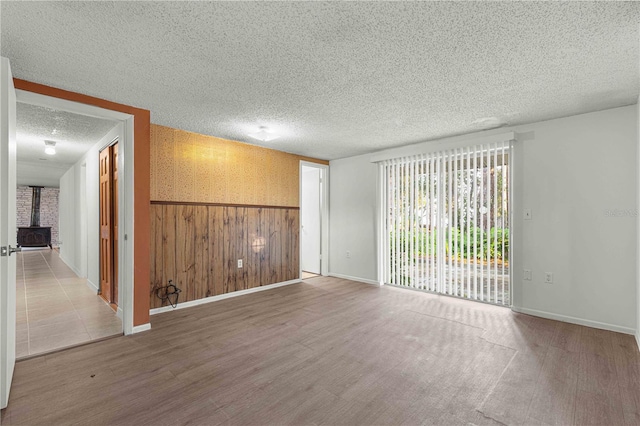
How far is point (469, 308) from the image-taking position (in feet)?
12.3

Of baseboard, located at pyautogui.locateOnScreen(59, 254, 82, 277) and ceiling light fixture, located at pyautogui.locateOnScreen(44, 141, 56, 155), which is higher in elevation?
ceiling light fixture, located at pyautogui.locateOnScreen(44, 141, 56, 155)

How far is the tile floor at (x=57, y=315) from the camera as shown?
2781 mm

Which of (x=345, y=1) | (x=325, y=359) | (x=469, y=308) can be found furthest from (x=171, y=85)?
(x=469, y=308)

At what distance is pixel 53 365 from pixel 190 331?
1045mm

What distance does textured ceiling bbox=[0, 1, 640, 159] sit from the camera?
5.39ft

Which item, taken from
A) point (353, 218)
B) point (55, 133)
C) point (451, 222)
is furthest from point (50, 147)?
point (451, 222)

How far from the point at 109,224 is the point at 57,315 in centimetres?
126

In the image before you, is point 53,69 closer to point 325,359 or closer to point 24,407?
point 24,407

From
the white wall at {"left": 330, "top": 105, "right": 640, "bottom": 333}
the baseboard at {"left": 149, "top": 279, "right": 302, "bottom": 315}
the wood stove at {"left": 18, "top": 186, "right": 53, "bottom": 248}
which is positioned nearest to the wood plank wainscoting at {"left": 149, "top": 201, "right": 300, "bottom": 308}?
the baseboard at {"left": 149, "top": 279, "right": 302, "bottom": 315}

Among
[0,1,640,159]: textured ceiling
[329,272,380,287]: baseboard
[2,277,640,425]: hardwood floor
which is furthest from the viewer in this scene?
[329,272,380,287]: baseboard

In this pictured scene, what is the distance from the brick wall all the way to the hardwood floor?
38.3ft

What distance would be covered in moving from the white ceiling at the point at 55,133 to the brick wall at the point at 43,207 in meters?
6.21

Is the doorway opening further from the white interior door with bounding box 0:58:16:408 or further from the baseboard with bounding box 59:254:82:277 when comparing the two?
the white interior door with bounding box 0:58:16:408

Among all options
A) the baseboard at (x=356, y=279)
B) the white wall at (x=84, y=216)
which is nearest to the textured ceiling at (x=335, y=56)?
the white wall at (x=84, y=216)
